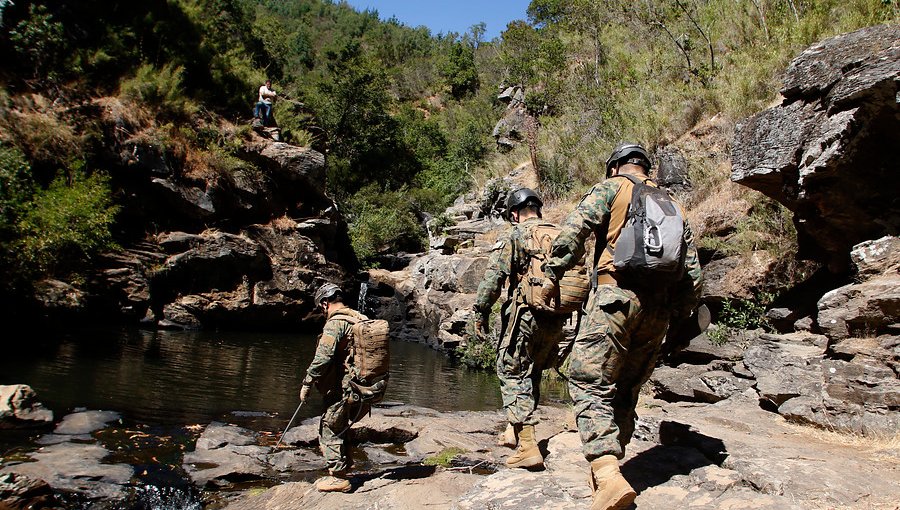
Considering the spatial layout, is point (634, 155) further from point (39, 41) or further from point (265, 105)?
point (265, 105)

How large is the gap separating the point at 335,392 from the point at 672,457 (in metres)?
2.65

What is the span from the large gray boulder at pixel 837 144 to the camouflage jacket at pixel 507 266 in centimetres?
363

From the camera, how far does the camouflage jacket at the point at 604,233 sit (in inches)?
131

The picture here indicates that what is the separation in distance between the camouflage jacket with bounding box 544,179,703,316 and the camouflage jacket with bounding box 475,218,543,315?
4.59ft

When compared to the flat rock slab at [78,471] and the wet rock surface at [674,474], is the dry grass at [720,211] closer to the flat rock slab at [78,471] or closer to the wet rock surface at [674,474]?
the wet rock surface at [674,474]

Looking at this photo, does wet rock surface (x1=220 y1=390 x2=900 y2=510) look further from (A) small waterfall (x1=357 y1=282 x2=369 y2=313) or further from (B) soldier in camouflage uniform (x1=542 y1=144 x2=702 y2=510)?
(A) small waterfall (x1=357 y1=282 x2=369 y2=313)

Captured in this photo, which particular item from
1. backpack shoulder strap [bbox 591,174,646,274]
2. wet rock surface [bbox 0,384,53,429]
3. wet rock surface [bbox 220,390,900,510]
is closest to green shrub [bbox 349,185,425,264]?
wet rock surface [bbox 0,384,53,429]

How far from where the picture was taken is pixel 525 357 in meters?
4.70

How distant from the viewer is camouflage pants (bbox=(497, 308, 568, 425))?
459cm

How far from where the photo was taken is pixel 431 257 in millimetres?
20875

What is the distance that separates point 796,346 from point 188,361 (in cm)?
1028

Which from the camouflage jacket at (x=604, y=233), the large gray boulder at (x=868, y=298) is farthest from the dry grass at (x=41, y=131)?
the large gray boulder at (x=868, y=298)

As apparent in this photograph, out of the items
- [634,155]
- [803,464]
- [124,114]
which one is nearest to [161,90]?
[124,114]

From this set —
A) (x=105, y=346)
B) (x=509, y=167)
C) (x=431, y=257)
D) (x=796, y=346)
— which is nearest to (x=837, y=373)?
(x=796, y=346)
